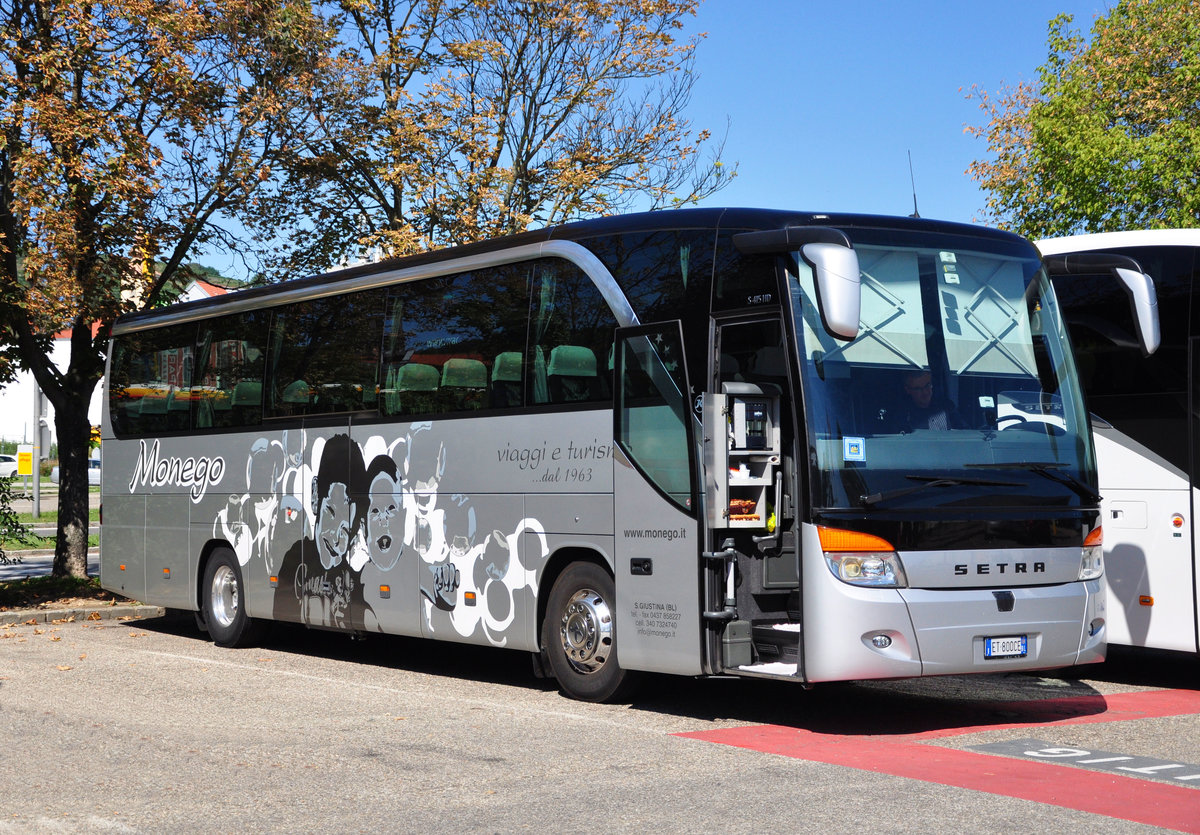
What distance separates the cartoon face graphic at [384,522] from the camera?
1299cm

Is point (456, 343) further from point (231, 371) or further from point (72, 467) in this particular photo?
point (72, 467)

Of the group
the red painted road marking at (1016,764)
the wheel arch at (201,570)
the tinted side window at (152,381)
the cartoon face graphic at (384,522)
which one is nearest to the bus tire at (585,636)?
the red painted road marking at (1016,764)

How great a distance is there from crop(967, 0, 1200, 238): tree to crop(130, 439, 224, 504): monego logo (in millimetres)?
14907

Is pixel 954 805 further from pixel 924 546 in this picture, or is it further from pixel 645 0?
pixel 645 0

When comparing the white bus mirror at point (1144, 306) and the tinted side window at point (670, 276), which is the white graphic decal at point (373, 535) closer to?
the tinted side window at point (670, 276)

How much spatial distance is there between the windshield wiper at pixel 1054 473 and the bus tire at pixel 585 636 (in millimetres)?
2977

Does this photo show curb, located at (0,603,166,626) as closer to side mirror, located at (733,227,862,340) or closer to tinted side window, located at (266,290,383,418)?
tinted side window, located at (266,290,383,418)

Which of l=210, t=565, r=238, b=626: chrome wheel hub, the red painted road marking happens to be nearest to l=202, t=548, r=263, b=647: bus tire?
l=210, t=565, r=238, b=626: chrome wheel hub

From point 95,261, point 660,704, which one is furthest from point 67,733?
point 95,261

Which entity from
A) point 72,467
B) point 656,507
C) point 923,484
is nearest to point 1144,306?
point 923,484

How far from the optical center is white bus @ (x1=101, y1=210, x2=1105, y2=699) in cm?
912

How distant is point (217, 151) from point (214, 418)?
5323mm

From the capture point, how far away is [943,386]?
31.0ft

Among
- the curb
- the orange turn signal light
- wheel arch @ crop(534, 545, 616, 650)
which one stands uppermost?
the orange turn signal light
